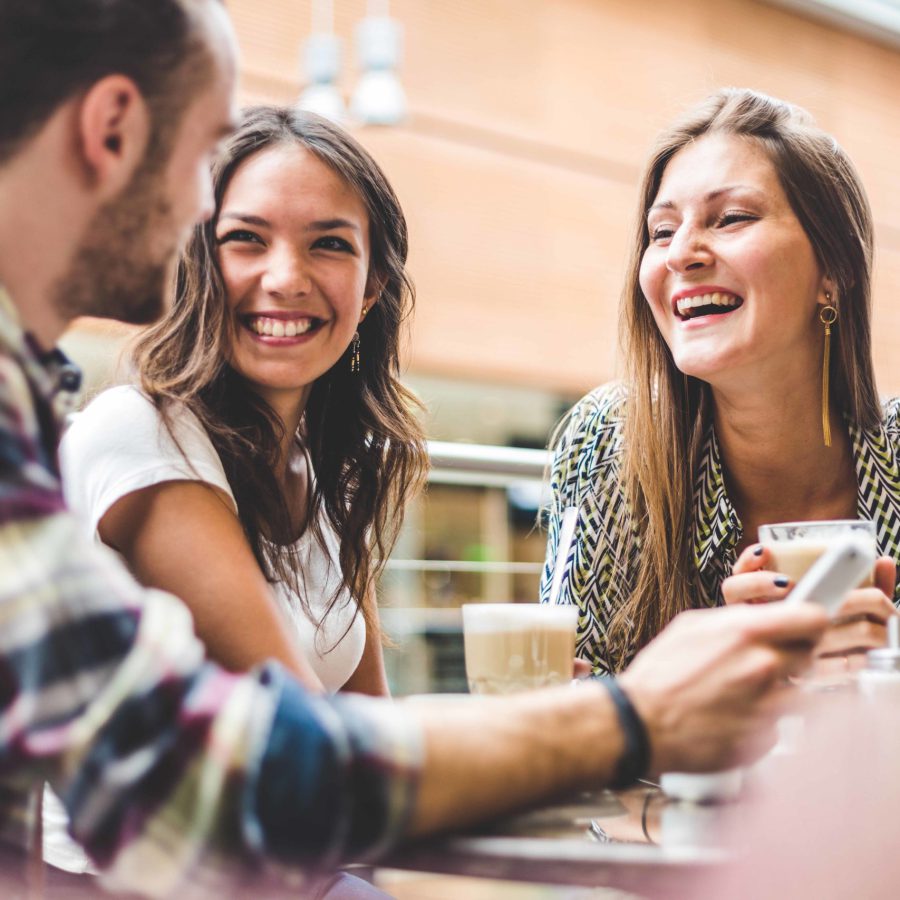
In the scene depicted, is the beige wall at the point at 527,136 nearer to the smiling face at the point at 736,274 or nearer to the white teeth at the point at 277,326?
the smiling face at the point at 736,274

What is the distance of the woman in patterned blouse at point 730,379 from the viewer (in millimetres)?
2088

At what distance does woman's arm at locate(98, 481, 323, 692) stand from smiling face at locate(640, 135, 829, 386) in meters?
1.02

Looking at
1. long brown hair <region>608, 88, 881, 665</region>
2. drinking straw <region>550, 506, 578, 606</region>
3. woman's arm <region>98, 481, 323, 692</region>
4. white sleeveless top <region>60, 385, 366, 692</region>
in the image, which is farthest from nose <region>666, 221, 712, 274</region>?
woman's arm <region>98, 481, 323, 692</region>

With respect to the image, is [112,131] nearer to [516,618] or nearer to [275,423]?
[516,618]

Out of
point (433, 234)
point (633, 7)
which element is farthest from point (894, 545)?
point (633, 7)

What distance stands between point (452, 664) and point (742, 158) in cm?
332

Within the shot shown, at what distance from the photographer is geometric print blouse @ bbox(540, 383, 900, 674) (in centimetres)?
210

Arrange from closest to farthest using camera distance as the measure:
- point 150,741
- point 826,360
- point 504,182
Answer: point 150,741, point 826,360, point 504,182

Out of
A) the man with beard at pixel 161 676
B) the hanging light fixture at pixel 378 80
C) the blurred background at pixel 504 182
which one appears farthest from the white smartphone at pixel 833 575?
the blurred background at pixel 504 182

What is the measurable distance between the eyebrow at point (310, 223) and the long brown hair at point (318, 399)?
4cm

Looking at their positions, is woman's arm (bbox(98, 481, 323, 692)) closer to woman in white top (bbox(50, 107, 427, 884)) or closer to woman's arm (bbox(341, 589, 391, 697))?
woman in white top (bbox(50, 107, 427, 884))

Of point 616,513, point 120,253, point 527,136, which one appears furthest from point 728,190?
point 527,136

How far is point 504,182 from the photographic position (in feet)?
20.2

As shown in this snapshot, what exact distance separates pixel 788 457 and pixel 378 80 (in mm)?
2657
